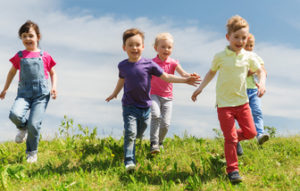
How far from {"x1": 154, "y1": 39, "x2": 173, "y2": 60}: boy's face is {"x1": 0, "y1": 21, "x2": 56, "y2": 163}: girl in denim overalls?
2.23 meters

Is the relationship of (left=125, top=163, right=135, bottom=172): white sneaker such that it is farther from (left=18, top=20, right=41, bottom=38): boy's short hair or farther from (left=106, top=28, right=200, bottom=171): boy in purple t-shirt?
(left=18, top=20, right=41, bottom=38): boy's short hair

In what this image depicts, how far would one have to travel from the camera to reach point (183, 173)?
520cm

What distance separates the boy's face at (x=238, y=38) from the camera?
15.5ft

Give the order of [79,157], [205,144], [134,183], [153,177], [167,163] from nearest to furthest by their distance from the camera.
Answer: [134,183]
[153,177]
[167,163]
[79,157]
[205,144]

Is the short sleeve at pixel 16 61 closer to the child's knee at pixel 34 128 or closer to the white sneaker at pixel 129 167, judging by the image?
the child's knee at pixel 34 128

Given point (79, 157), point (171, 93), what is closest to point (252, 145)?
point (171, 93)

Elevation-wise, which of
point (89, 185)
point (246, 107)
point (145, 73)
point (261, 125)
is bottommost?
point (89, 185)

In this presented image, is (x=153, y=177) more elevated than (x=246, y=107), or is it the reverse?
(x=246, y=107)

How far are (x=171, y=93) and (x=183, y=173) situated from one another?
1.75 meters

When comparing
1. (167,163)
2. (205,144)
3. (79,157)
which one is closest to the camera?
(167,163)

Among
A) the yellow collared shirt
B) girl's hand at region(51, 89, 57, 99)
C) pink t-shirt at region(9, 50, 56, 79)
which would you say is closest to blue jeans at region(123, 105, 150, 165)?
the yellow collared shirt

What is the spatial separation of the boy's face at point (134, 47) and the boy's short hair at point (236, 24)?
147 centimetres

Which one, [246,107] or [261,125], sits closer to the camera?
[246,107]

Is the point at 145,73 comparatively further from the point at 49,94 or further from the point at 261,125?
the point at 261,125
